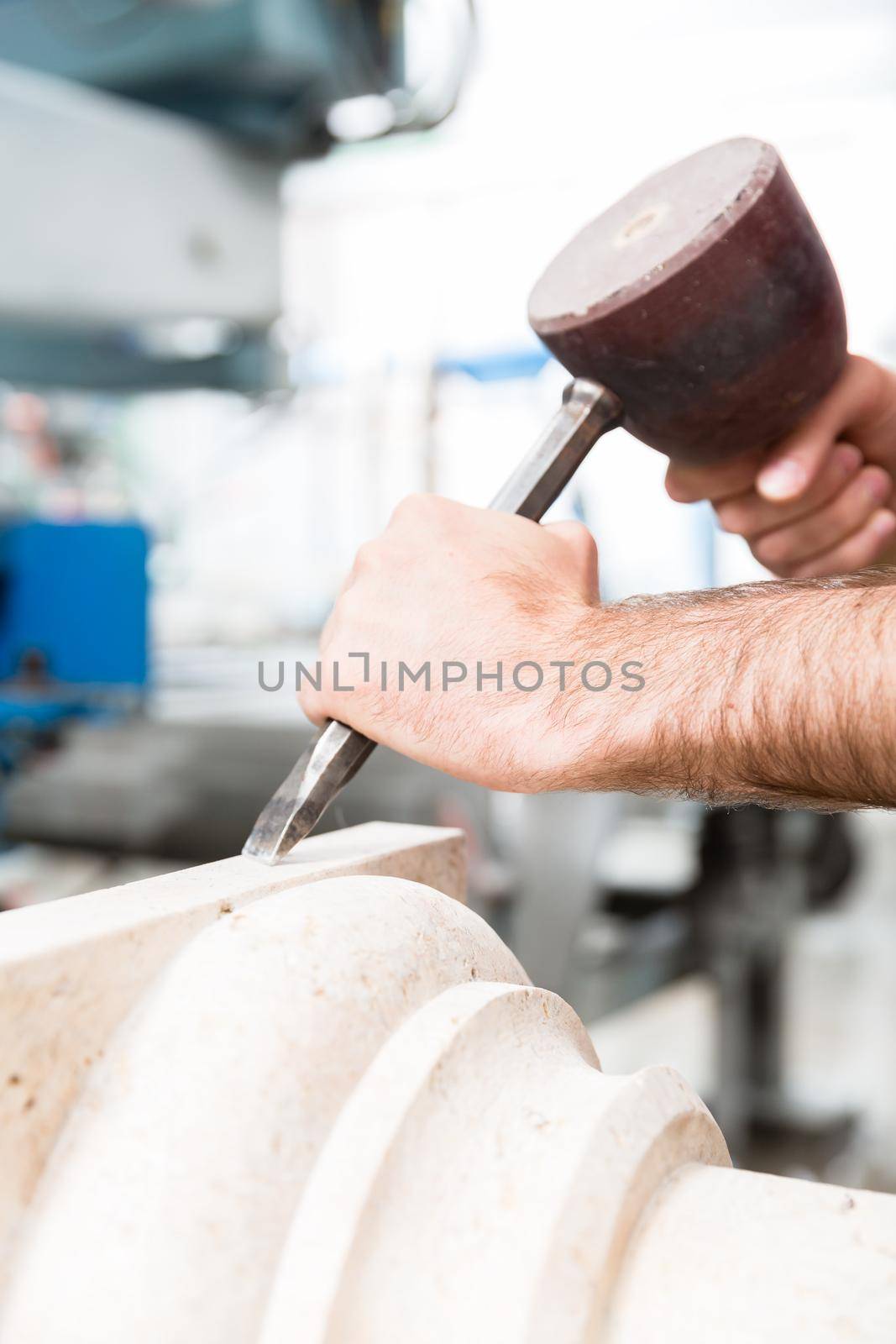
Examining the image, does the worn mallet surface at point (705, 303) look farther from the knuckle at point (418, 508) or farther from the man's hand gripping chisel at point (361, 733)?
the knuckle at point (418, 508)

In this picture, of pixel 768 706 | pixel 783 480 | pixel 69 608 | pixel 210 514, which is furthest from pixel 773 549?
pixel 210 514

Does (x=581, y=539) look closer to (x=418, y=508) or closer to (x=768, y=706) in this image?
(x=418, y=508)

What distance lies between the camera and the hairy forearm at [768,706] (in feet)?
1.60

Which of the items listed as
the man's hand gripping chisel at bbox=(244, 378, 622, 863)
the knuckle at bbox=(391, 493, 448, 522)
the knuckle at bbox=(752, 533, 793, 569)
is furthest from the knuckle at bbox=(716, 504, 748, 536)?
the knuckle at bbox=(391, 493, 448, 522)

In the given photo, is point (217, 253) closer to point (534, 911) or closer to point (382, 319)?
point (534, 911)

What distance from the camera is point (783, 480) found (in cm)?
81

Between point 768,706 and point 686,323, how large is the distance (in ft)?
0.89

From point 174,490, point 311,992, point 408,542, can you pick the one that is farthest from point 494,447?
point 311,992

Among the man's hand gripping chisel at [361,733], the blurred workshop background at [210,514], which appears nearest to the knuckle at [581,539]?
the man's hand gripping chisel at [361,733]

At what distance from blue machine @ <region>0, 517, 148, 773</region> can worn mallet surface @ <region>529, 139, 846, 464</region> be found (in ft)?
4.99

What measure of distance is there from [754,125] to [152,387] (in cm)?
380

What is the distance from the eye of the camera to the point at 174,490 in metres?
3.01

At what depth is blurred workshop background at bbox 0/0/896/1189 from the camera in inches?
66.5

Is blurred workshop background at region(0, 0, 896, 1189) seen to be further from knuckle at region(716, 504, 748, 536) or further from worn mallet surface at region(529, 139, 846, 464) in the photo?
worn mallet surface at region(529, 139, 846, 464)
